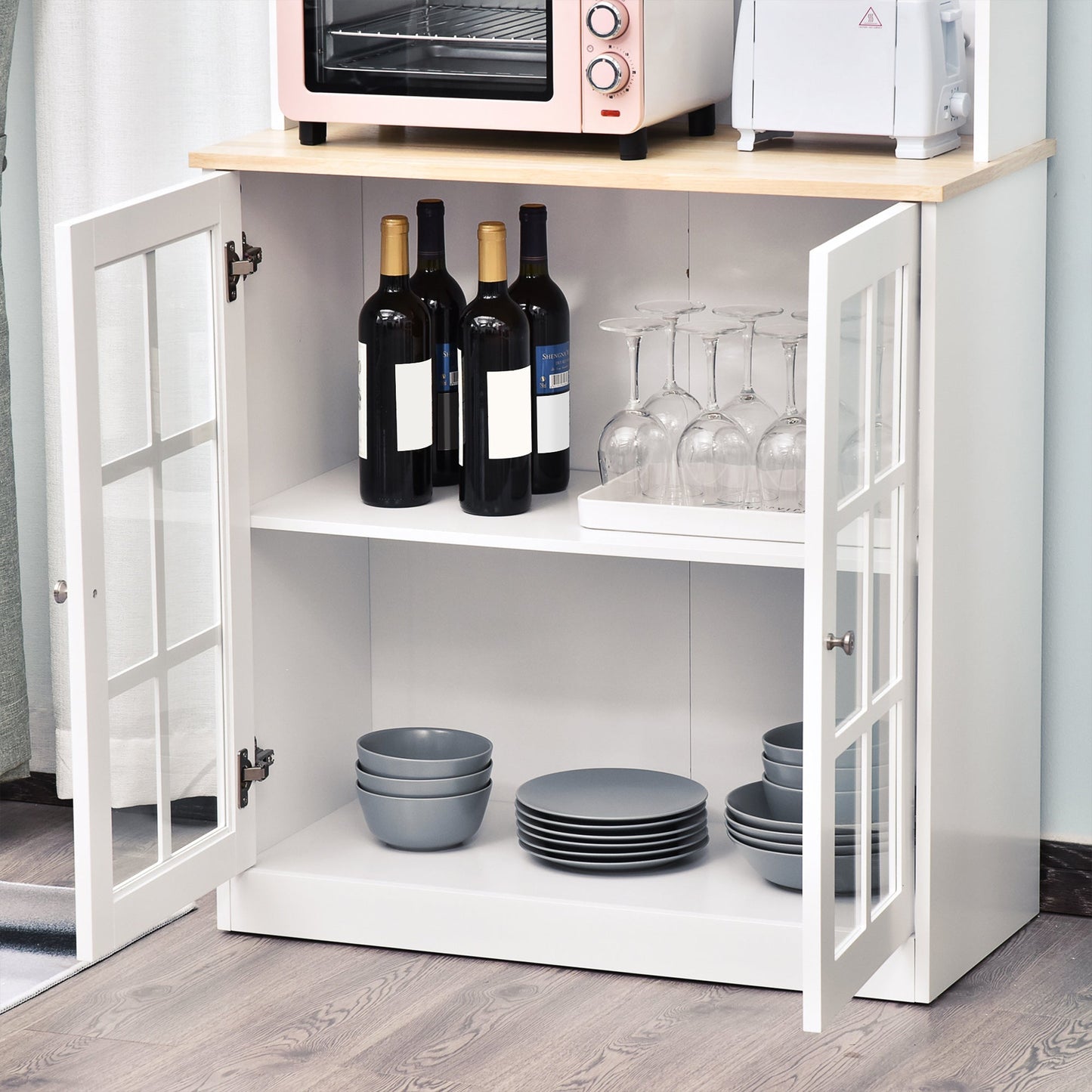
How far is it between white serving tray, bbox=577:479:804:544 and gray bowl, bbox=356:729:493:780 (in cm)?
44

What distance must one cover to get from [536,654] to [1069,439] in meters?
0.82

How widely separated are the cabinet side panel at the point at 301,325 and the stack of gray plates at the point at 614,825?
567 mm

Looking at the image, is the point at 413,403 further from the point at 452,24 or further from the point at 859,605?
the point at 859,605

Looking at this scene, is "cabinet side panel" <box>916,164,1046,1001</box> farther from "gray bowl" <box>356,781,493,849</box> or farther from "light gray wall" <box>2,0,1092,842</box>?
"gray bowl" <box>356,781,493,849</box>

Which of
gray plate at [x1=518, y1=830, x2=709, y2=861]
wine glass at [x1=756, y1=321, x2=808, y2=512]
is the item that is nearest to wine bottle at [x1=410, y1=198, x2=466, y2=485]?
wine glass at [x1=756, y1=321, x2=808, y2=512]

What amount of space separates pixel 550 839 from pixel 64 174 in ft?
4.15

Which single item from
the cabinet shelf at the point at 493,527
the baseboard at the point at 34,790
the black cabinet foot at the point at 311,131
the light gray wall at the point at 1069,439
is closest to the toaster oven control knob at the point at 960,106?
the light gray wall at the point at 1069,439

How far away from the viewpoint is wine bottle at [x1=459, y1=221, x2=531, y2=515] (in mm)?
2373

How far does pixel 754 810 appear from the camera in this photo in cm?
253

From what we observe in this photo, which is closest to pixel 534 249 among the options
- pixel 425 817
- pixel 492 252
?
pixel 492 252

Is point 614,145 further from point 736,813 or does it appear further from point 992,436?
point 736,813

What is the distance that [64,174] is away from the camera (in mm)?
2863

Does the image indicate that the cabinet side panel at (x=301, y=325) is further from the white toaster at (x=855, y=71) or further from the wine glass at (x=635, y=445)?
the white toaster at (x=855, y=71)

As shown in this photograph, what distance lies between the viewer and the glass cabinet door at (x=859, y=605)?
6.25ft
